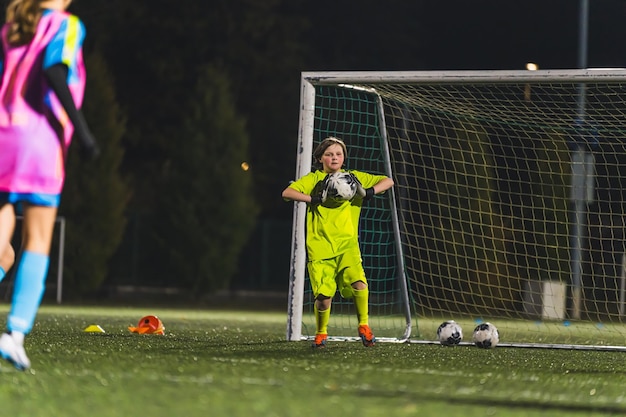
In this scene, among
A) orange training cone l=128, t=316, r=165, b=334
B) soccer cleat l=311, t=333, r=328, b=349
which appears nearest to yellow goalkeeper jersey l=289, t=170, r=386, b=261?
soccer cleat l=311, t=333, r=328, b=349

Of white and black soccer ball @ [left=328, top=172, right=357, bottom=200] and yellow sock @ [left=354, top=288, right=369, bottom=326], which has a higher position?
white and black soccer ball @ [left=328, top=172, right=357, bottom=200]

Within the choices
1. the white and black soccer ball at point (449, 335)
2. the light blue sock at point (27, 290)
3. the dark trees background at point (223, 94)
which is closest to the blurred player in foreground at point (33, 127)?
the light blue sock at point (27, 290)

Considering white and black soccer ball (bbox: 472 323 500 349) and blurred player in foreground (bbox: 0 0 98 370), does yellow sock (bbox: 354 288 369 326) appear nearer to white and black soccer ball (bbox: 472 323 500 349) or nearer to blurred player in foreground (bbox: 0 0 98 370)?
white and black soccer ball (bbox: 472 323 500 349)

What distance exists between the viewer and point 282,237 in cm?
3206

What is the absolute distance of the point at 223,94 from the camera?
86.6 feet

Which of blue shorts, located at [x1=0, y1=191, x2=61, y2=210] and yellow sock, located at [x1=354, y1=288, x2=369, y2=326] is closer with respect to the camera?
blue shorts, located at [x1=0, y1=191, x2=61, y2=210]

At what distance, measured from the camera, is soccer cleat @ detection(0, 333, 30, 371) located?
215 inches

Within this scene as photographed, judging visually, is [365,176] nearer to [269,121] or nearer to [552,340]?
[552,340]

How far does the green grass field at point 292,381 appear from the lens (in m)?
4.70

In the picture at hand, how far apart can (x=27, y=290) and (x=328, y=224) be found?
133 inches

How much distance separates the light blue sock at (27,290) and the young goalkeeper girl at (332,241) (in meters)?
3.16

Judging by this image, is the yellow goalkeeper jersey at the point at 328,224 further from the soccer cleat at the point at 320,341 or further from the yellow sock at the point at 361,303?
the soccer cleat at the point at 320,341

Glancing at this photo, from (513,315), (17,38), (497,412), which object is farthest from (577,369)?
(513,315)

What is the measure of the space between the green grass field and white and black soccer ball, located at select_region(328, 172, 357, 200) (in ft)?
3.32
